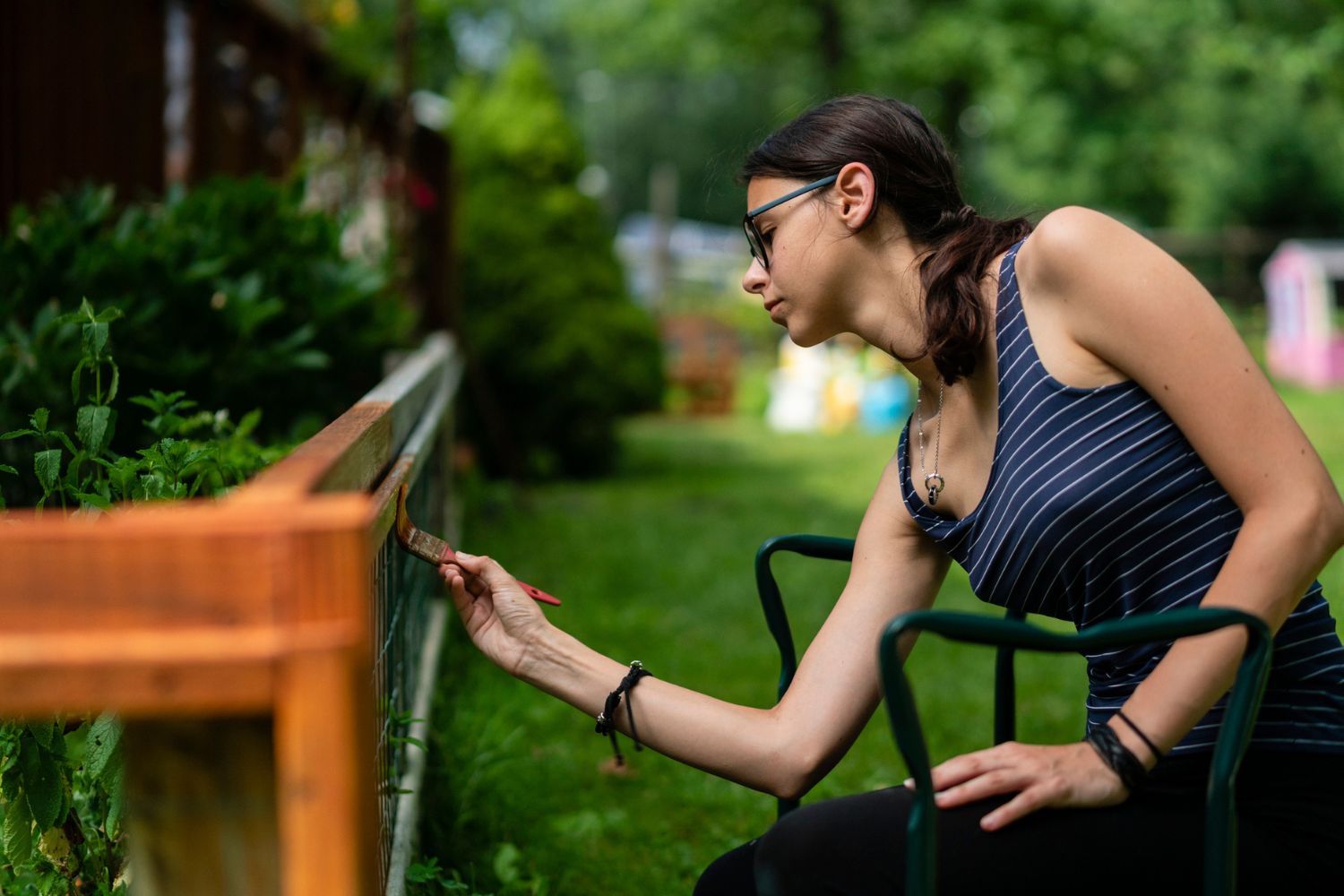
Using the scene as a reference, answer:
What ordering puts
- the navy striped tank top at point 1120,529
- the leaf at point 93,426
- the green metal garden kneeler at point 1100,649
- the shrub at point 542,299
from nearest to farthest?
the green metal garden kneeler at point 1100,649, the navy striped tank top at point 1120,529, the leaf at point 93,426, the shrub at point 542,299

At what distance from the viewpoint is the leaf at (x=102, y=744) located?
1932mm

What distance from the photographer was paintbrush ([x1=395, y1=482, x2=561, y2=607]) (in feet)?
6.73

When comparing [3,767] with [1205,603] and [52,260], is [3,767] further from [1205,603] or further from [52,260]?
[52,260]

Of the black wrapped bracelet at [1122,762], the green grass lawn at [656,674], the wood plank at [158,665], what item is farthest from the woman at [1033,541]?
the wood plank at [158,665]

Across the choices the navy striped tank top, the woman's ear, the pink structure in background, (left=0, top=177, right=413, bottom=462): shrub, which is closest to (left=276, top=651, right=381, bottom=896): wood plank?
the navy striped tank top

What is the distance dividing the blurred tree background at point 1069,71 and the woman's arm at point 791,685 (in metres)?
7.76

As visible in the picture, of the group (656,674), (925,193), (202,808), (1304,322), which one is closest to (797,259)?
(925,193)

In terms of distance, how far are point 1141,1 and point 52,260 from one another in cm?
2002

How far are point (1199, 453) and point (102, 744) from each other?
1458mm

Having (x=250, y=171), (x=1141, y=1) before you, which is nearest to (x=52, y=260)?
(x=250, y=171)

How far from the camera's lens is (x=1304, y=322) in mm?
19047

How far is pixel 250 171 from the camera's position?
7.08 meters

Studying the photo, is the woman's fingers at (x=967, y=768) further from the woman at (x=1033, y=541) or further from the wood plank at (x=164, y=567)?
the wood plank at (x=164, y=567)

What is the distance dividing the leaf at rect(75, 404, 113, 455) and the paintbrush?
453 mm
